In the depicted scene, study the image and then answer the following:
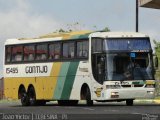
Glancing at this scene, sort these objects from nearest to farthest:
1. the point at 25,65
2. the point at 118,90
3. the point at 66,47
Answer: the point at 118,90
the point at 66,47
the point at 25,65

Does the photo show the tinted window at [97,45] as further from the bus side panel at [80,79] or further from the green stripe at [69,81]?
the green stripe at [69,81]

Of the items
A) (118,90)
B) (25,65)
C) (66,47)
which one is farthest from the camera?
(25,65)

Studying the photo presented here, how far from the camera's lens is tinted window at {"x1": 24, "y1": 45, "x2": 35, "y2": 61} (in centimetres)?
3850

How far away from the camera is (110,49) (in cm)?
3431

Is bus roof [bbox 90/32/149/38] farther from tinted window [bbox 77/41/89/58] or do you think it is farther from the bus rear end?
tinted window [bbox 77/41/89/58]

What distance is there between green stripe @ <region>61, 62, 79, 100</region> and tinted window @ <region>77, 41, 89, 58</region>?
48cm

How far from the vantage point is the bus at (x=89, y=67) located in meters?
34.3

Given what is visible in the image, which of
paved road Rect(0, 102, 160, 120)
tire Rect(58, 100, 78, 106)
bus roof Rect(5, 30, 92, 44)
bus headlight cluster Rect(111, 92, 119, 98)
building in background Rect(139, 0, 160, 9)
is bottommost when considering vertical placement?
tire Rect(58, 100, 78, 106)

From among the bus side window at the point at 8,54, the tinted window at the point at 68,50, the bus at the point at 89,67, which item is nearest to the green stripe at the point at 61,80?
the bus at the point at 89,67

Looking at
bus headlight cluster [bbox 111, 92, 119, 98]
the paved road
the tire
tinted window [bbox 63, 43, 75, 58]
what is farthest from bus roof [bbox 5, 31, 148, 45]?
the paved road

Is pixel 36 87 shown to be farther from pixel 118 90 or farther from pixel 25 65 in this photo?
pixel 118 90

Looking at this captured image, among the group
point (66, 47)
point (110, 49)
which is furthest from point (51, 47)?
point (110, 49)

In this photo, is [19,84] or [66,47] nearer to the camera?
[66,47]

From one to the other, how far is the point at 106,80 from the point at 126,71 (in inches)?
37.7
